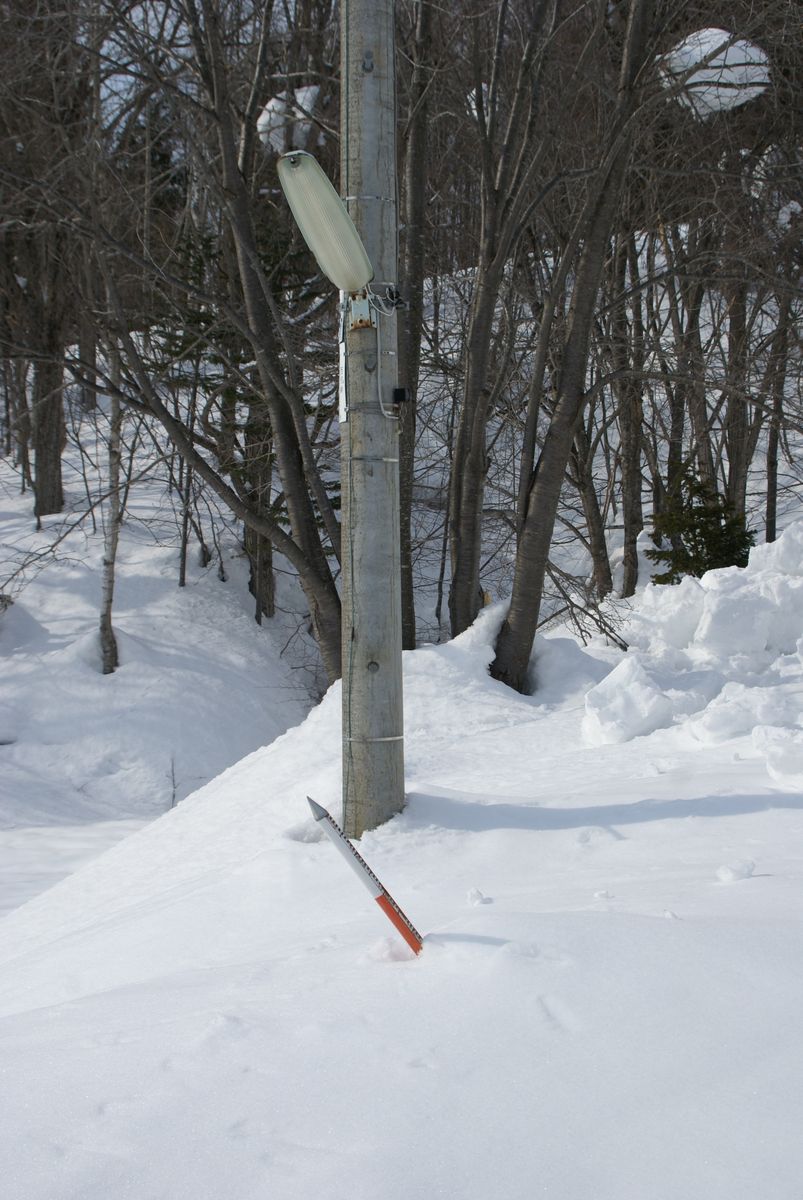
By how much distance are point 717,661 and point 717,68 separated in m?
5.15

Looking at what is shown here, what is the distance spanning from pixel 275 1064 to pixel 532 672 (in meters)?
6.15

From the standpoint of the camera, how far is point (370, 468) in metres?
4.75

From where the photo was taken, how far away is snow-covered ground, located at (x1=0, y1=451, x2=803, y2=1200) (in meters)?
1.91

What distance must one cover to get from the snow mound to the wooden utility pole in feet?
5.79

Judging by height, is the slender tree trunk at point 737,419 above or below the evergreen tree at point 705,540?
above

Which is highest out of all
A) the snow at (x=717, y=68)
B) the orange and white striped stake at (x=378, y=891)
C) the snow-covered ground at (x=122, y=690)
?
the snow at (x=717, y=68)

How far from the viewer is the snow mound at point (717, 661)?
18.0ft

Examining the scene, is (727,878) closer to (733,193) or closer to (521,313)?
(733,193)

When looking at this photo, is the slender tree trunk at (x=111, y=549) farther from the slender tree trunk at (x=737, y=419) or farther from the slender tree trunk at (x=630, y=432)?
the slender tree trunk at (x=737, y=419)

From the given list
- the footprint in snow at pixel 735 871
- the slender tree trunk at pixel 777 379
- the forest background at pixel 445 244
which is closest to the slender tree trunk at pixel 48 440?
the forest background at pixel 445 244

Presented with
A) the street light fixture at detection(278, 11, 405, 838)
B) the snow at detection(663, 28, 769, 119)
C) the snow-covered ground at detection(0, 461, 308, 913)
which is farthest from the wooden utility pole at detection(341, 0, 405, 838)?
the snow-covered ground at detection(0, 461, 308, 913)

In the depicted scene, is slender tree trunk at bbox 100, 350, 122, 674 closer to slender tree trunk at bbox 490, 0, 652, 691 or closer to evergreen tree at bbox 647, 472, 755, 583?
slender tree trunk at bbox 490, 0, 652, 691

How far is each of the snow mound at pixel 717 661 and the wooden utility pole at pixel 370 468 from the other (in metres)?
1.76

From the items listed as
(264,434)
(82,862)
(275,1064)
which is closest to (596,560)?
(264,434)
